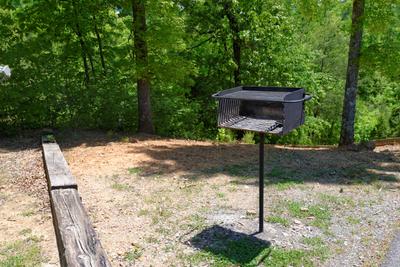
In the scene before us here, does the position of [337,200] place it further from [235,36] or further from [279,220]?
[235,36]

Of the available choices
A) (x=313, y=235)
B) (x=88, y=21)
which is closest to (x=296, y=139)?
(x=88, y=21)

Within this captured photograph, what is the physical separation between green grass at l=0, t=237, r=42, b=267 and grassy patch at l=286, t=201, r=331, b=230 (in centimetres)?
286

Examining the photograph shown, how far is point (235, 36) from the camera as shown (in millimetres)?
13180

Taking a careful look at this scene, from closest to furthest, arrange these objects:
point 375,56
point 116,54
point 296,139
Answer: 1. point 375,56
2. point 116,54
3. point 296,139

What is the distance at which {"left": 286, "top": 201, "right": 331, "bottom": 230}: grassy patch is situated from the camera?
4.60 meters

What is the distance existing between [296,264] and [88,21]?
8235mm

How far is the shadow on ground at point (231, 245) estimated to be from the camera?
375 centimetres

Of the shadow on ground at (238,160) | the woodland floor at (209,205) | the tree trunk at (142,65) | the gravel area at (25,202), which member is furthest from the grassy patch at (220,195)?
the tree trunk at (142,65)

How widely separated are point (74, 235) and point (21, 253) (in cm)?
70

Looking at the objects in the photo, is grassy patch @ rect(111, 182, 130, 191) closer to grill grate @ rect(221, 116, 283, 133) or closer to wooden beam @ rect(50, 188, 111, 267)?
wooden beam @ rect(50, 188, 111, 267)

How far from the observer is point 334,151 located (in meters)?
8.77

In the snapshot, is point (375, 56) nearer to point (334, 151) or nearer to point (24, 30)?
point (334, 151)

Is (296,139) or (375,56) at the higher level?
(375,56)

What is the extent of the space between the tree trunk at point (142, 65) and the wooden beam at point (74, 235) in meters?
4.95
